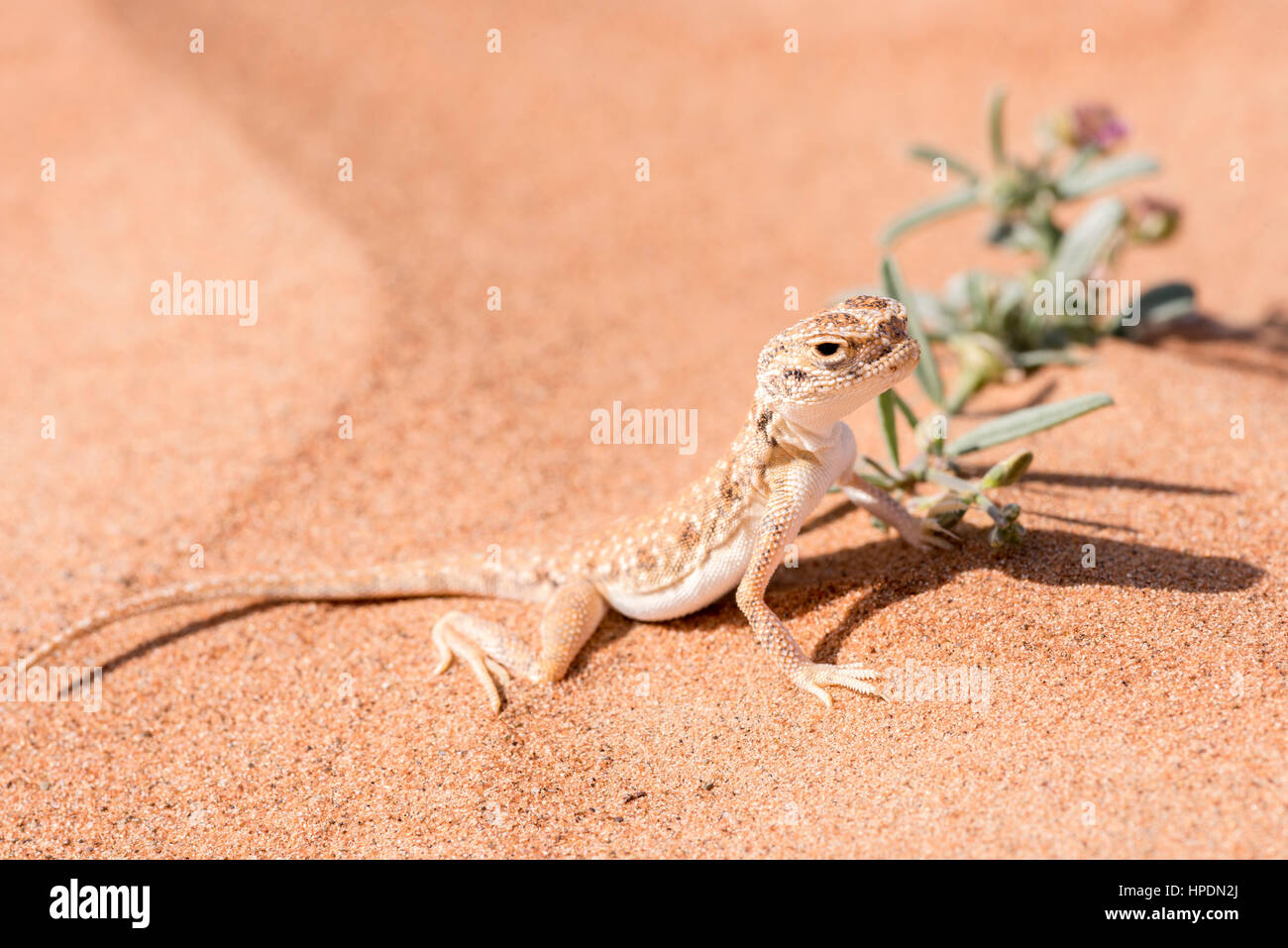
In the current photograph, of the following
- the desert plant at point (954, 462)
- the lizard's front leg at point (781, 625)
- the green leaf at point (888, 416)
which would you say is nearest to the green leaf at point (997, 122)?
the desert plant at point (954, 462)

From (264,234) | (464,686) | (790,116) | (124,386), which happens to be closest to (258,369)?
(124,386)

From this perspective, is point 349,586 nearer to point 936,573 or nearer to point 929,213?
point 936,573

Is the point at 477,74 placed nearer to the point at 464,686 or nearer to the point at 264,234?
the point at 264,234

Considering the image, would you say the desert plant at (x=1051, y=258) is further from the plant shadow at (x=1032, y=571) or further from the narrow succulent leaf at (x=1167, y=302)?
the plant shadow at (x=1032, y=571)

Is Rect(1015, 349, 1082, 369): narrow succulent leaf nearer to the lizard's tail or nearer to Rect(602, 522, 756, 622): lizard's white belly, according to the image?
Rect(602, 522, 756, 622): lizard's white belly

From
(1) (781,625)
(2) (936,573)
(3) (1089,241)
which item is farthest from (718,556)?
(3) (1089,241)
